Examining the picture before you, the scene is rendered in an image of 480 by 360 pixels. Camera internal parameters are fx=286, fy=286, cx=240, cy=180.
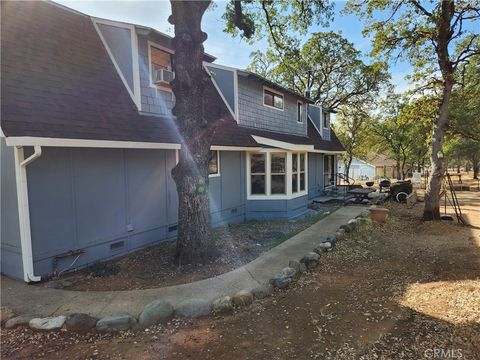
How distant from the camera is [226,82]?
11.0 m

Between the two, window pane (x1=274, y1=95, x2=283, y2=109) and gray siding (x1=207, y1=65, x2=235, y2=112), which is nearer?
gray siding (x1=207, y1=65, x2=235, y2=112)

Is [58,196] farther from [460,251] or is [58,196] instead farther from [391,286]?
[460,251]

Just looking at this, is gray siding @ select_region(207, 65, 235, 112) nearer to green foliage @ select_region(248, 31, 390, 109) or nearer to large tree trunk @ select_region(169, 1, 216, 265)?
large tree trunk @ select_region(169, 1, 216, 265)

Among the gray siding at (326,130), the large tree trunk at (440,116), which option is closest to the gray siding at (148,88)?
the large tree trunk at (440,116)

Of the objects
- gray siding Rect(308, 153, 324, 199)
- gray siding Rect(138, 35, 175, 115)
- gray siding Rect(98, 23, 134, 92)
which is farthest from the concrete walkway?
gray siding Rect(308, 153, 324, 199)

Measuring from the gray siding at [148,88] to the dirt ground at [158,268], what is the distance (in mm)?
3709

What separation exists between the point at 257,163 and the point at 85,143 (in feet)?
21.8

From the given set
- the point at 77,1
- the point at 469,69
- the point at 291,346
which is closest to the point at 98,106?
the point at 77,1

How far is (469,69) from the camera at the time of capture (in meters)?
15.8

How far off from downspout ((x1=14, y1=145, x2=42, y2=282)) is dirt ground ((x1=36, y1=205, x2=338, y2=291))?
40 centimetres

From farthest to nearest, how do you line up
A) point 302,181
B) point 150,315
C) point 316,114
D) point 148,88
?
point 316,114 → point 302,181 → point 148,88 → point 150,315

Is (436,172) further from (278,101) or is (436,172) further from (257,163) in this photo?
(278,101)

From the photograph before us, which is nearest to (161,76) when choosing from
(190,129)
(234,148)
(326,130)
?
(190,129)

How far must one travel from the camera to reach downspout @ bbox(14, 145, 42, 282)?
497 centimetres
